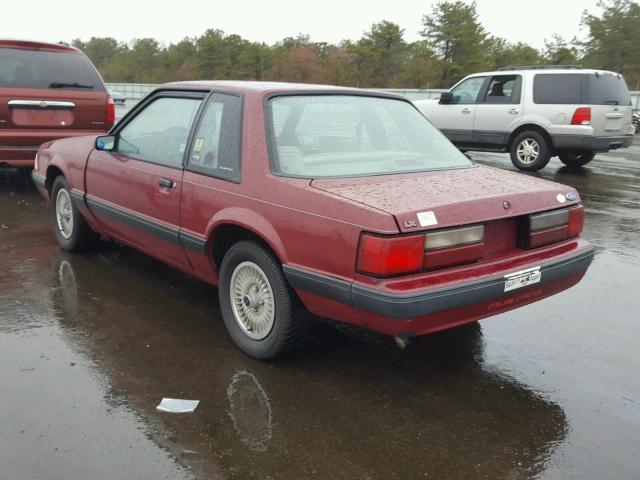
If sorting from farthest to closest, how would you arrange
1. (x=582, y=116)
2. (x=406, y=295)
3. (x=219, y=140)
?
(x=582, y=116)
(x=219, y=140)
(x=406, y=295)

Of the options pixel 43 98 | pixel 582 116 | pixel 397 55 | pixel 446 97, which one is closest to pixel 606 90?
pixel 582 116

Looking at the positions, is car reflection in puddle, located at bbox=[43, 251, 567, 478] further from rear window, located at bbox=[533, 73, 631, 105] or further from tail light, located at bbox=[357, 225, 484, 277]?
rear window, located at bbox=[533, 73, 631, 105]

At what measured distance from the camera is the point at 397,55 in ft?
198

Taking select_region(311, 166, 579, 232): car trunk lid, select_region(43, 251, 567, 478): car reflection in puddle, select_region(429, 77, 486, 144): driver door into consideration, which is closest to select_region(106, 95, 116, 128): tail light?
select_region(43, 251, 567, 478): car reflection in puddle

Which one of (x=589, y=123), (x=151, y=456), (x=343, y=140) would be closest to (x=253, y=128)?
(x=343, y=140)

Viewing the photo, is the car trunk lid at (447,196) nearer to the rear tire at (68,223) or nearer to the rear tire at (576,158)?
the rear tire at (68,223)

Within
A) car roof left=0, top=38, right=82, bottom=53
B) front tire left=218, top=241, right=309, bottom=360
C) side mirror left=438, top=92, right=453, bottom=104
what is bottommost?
front tire left=218, top=241, right=309, bottom=360

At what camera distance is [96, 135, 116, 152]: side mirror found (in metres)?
4.83

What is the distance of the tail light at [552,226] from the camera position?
3.45 metres

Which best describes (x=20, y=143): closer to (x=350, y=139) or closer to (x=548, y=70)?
(x=350, y=139)

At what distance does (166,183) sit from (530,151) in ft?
29.8

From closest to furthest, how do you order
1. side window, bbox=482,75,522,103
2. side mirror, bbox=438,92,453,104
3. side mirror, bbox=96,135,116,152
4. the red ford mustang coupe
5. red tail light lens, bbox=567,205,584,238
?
1. the red ford mustang coupe
2. red tail light lens, bbox=567,205,584,238
3. side mirror, bbox=96,135,116,152
4. side window, bbox=482,75,522,103
5. side mirror, bbox=438,92,453,104

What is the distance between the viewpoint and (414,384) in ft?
11.3

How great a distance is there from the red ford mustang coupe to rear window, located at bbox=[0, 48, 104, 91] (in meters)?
3.83
